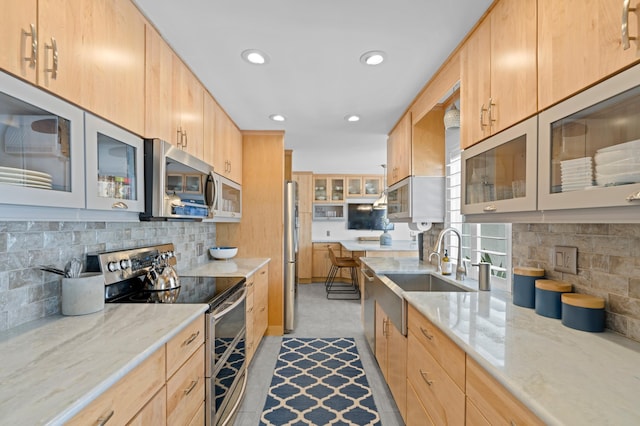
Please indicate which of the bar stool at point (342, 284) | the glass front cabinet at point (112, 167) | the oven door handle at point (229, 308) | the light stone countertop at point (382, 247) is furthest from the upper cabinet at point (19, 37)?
the bar stool at point (342, 284)

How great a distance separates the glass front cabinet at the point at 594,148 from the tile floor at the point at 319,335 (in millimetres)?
1788

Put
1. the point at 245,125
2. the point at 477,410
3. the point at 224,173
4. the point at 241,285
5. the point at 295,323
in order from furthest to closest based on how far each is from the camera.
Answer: the point at 295,323, the point at 245,125, the point at 224,173, the point at 241,285, the point at 477,410

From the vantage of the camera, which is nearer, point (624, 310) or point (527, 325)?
point (624, 310)

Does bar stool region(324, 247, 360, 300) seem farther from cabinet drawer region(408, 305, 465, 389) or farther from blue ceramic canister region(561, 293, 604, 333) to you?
blue ceramic canister region(561, 293, 604, 333)

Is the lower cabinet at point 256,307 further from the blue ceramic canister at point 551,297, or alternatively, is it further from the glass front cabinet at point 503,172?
the blue ceramic canister at point 551,297

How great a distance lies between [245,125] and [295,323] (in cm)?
248

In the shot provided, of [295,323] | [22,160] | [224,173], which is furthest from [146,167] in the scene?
[295,323]

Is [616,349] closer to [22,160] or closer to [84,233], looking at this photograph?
[22,160]

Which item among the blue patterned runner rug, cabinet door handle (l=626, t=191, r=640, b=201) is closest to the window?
cabinet door handle (l=626, t=191, r=640, b=201)

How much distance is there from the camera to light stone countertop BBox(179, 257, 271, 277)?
2430 mm

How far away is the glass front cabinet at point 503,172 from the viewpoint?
1.15 meters

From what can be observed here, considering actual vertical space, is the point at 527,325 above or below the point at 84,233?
below

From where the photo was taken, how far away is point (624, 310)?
1.12 meters

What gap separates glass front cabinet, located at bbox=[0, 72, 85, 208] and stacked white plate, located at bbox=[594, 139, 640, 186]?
1.64m
